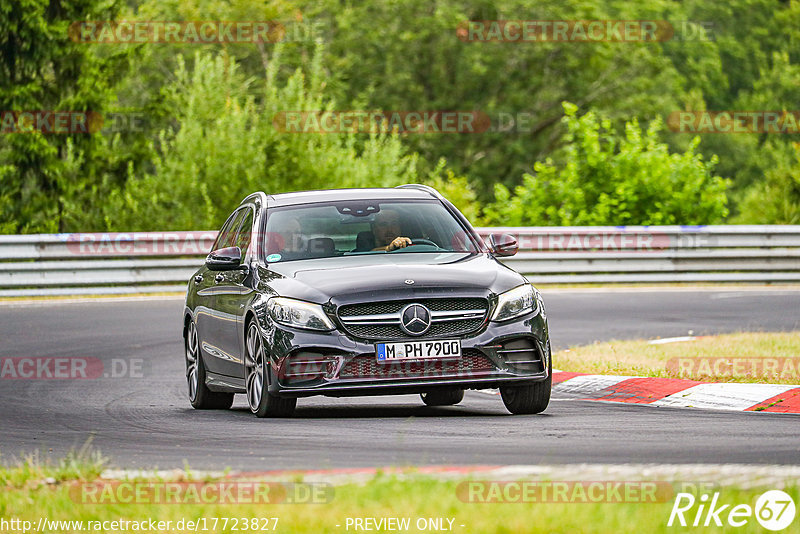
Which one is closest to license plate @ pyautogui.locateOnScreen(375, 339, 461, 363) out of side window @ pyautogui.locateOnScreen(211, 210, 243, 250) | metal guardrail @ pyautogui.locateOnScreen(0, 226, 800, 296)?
side window @ pyautogui.locateOnScreen(211, 210, 243, 250)

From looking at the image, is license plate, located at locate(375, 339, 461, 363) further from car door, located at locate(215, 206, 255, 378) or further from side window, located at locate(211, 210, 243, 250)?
side window, located at locate(211, 210, 243, 250)

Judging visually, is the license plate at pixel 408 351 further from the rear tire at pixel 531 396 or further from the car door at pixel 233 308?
the car door at pixel 233 308

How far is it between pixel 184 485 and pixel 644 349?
8.54 metres

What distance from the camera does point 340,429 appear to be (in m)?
9.10

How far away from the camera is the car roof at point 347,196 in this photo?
36.6 ft

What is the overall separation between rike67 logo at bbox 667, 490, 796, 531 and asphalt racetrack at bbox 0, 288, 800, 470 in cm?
148

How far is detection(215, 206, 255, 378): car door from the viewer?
1047 cm

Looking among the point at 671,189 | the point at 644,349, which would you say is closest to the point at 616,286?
the point at 671,189

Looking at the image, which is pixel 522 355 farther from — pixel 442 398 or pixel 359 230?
pixel 442 398

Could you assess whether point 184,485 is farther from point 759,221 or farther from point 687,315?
point 759,221

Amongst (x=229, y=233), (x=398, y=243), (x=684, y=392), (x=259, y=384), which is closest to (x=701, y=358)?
(x=684, y=392)

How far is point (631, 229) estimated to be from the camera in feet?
81.0

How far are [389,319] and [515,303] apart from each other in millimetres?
904

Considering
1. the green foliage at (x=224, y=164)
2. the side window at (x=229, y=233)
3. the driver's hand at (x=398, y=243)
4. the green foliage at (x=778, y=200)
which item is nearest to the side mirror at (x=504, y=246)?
the driver's hand at (x=398, y=243)
